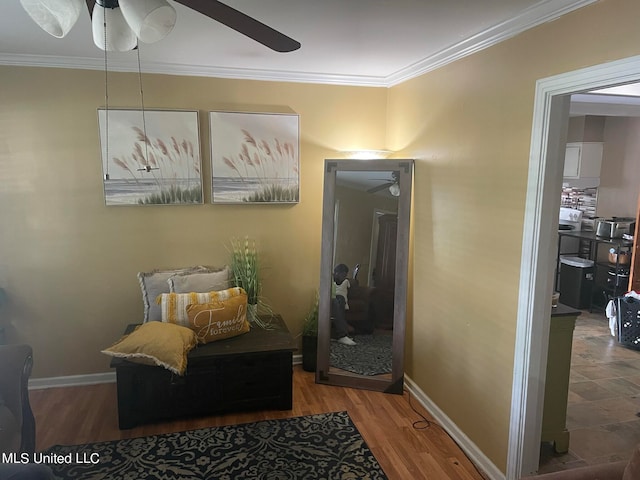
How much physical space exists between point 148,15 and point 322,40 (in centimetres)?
155

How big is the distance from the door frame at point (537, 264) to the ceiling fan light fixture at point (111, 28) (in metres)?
1.78

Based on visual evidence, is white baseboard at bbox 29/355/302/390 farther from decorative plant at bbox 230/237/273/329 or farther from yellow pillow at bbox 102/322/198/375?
decorative plant at bbox 230/237/273/329

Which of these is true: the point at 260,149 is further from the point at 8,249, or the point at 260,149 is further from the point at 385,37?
the point at 8,249

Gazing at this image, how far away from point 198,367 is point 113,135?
1.81 meters

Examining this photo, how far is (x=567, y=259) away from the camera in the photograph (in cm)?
586

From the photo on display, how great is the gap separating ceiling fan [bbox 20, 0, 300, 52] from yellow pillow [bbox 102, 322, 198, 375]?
1.83m

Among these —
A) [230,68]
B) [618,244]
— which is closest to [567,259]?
[618,244]

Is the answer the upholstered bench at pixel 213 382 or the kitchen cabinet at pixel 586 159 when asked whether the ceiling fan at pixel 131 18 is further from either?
the kitchen cabinet at pixel 586 159

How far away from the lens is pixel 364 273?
11.6 ft

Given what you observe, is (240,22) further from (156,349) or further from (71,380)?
(71,380)

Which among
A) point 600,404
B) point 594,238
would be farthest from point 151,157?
point 594,238

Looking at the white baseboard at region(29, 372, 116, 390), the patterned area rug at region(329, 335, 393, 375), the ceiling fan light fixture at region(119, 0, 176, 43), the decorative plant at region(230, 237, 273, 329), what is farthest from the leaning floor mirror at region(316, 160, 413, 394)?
the ceiling fan light fixture at region(119, 0, 176, 43)

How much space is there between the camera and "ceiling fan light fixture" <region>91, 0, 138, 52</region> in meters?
1.48

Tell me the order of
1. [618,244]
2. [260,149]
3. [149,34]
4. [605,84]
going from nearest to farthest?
[149,34] < [605,84] < [260,149] < [618,244]
